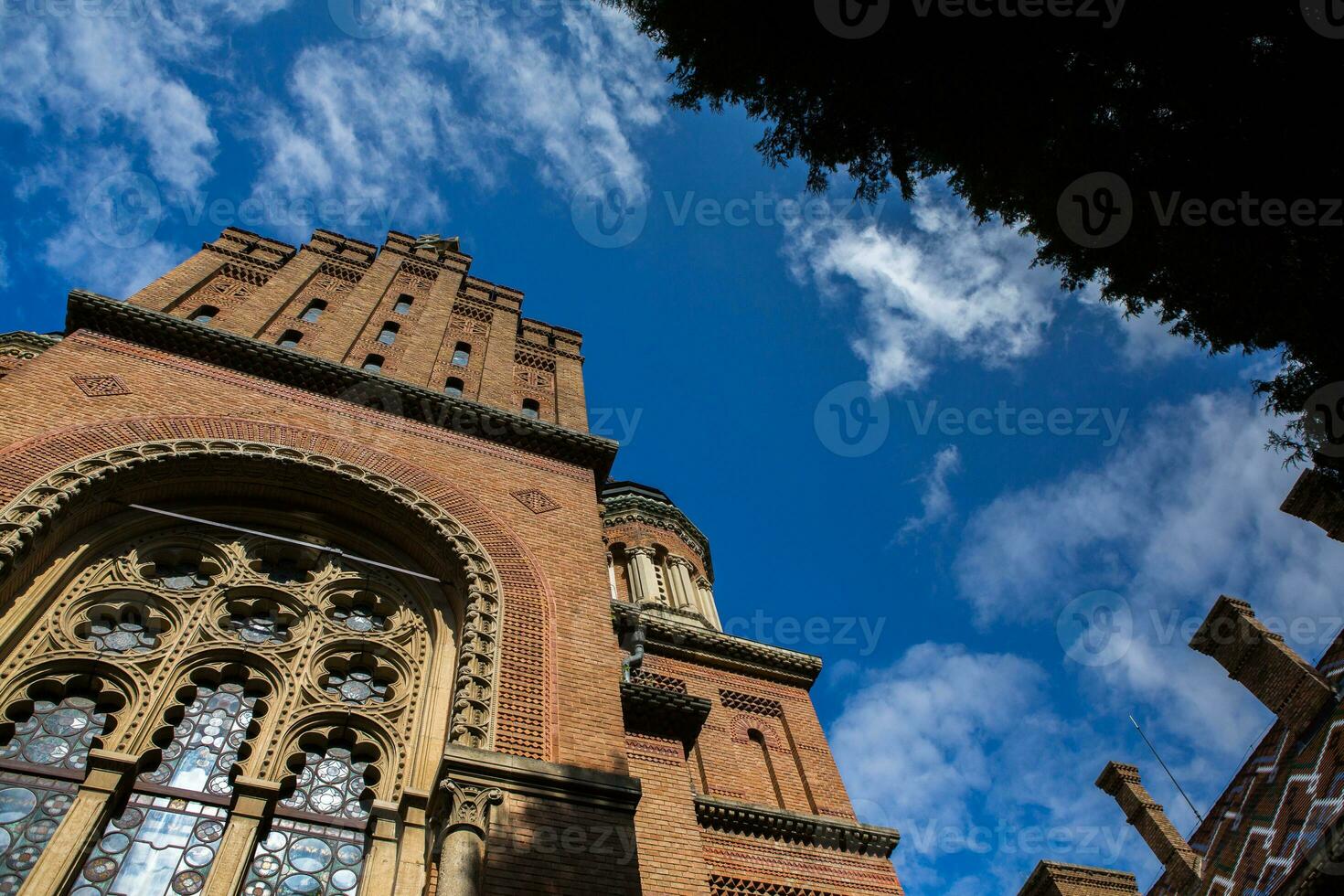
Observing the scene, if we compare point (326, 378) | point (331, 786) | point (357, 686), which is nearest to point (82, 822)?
point (331, 786)

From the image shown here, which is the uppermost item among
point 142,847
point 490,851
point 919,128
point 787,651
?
point 787,651

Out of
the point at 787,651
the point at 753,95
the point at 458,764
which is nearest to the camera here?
the point at 458,764

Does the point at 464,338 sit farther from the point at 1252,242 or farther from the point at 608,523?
the point at 1252,242

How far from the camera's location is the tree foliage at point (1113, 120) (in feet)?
18.7

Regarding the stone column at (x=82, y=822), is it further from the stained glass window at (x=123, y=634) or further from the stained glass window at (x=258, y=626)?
the stained glass window at (x=258, y=626)

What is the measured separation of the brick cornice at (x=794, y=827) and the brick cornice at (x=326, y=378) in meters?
4.77

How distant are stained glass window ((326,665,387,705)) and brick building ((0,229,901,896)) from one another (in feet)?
0.08

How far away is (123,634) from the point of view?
7820 mm

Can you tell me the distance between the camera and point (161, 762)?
6824 mm

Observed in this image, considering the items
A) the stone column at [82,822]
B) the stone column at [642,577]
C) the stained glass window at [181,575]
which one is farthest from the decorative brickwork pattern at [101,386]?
the stone column at [642,577]

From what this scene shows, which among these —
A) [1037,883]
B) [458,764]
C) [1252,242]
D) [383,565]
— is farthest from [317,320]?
[1037,883]

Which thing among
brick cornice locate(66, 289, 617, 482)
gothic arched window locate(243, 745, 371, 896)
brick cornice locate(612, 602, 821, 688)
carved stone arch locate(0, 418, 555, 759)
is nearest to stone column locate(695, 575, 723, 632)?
brick cornice locate(612, 602, 821, 688)

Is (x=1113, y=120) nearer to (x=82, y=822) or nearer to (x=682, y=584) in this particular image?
(x=82, y=822)

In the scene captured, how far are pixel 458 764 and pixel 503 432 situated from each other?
613cm
